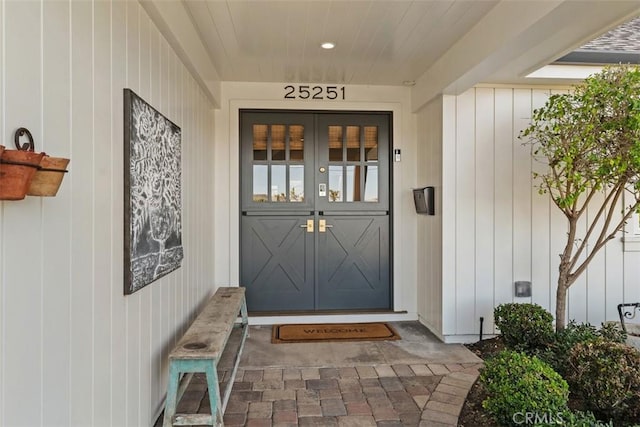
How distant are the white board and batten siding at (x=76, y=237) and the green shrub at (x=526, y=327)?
8.73 ft

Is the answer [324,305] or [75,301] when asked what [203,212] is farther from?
[75,301]

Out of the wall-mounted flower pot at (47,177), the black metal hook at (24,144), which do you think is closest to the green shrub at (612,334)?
the wall-mounted flower pot at (47,177)

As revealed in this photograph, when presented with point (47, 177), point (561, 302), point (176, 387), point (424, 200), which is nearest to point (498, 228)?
point (424, 200)

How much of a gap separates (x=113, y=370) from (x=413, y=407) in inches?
71.2

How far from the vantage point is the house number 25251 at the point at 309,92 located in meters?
4.26

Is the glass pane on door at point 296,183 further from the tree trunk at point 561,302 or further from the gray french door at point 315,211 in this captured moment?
the tree trunk at point 561,302

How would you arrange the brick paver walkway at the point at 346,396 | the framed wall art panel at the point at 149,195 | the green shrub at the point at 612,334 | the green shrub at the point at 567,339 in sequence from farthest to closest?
the green shrub at the point at 612,334 → the green shrub at the point at 567,339 → the brick paver walkway at the point at 346,396 → the framed wall art panel at the point at 149,195

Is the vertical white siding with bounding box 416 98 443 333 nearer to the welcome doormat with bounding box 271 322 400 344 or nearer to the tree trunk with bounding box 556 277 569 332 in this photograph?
the welcome doormat with bounding box 271 322 400 344

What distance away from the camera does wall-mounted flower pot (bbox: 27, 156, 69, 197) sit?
1.07m

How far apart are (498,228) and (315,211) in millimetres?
1914

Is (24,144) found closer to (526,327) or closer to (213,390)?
(213,390)

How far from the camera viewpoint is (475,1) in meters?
2.56

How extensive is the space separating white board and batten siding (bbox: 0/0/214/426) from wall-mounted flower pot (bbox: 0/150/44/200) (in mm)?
135

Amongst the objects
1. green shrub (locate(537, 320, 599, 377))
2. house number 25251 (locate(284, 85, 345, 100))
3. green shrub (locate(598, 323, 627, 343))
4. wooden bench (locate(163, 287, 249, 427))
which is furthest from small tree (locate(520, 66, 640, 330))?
wooden bench (locate(163, 287, 249, 427))
